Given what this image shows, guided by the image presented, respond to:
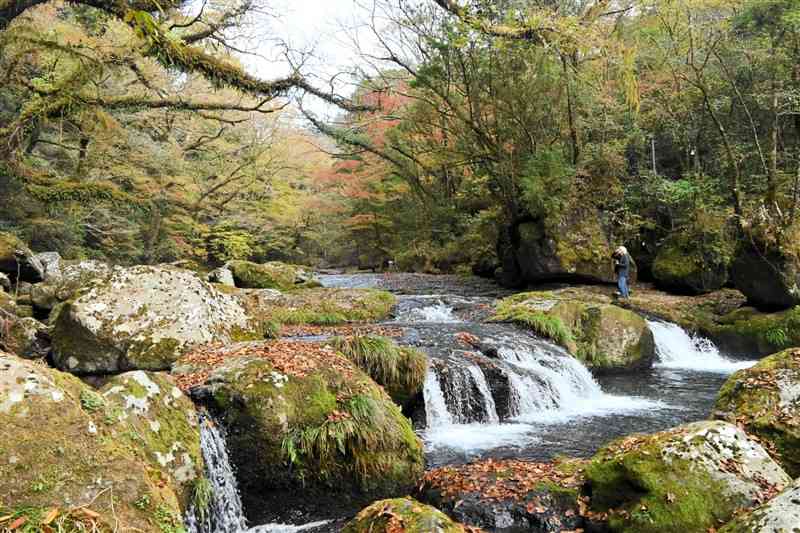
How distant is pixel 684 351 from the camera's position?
11594 millimetres

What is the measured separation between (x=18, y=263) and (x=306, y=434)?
12.5 meters

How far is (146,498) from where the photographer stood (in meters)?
2.34

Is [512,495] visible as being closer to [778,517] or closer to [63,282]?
[778,517]

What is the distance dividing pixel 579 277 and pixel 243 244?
50.3 ft

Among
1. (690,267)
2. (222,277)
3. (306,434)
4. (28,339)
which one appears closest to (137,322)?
(28,339)

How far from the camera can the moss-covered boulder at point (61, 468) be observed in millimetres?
2092

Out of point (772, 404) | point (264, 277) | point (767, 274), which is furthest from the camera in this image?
point (264, 277)

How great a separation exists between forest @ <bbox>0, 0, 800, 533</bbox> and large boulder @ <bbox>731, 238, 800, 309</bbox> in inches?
2.1

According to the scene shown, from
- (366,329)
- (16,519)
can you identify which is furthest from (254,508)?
(366,329)

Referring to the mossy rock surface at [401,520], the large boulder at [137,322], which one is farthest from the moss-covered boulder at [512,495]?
the large boulder at [137,322]

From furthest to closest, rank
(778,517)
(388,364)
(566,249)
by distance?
1. (566,249)
2. (388,364)
3. (778,517)

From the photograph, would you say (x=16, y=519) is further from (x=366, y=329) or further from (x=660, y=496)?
(x=366, y=329)

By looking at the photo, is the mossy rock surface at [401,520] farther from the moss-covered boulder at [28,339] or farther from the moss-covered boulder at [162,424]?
the moss-covered boulder at [28,339]

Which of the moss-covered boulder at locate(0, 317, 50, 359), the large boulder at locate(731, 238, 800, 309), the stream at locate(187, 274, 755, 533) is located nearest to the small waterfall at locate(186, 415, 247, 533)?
the stream at locate(187, 274, 755, 533)
